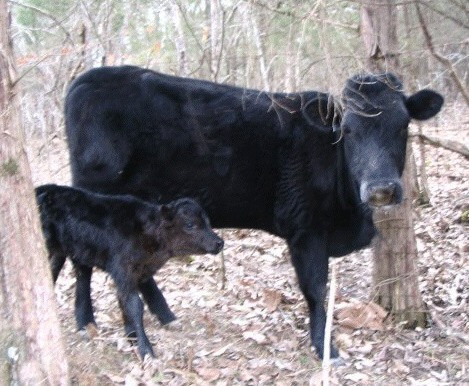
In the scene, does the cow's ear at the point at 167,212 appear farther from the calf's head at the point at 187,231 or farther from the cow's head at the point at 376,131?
the cow's head at the point at 376,131

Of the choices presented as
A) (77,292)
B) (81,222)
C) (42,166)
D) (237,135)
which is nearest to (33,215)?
(81,222)

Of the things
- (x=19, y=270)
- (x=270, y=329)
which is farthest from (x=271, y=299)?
(x=19, y=270)

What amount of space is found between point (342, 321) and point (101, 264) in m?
2.43

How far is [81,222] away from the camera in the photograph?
594cm

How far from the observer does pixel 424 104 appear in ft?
21.3

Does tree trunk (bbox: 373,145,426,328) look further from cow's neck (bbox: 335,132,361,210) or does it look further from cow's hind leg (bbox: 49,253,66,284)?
cow's hind leg (bbox: 49,253,66,284)

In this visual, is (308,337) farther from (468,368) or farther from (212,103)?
(212,103)

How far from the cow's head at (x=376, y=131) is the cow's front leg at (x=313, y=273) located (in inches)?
27.7

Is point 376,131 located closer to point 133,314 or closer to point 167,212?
point 167,212

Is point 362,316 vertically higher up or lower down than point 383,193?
lower down

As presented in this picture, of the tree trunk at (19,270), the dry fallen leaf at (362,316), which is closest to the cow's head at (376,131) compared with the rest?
the dry fallen leaf at (362,316)

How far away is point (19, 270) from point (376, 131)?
11.1 ft

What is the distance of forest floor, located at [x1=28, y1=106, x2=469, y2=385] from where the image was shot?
563 cm

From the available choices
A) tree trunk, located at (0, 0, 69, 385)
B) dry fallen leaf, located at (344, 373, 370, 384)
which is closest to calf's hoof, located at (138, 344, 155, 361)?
tree trunk, located at (0, 0, 69, 385)
